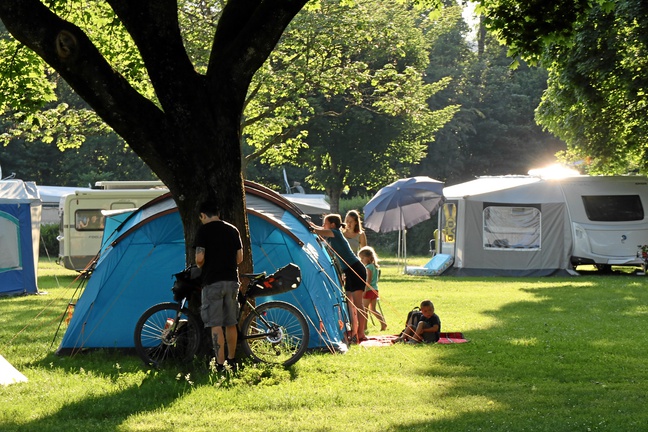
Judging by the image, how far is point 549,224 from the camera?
2548 cm

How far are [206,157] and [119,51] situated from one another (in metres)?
6.22

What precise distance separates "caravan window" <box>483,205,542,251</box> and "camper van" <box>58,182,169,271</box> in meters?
8.60

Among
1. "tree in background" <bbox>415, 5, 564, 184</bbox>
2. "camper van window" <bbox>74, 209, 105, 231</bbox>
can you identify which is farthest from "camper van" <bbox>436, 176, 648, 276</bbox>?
"tree in background" <bbox>415, 5, 564, 184</bbox>

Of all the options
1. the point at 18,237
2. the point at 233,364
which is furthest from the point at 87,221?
the point at 233,364

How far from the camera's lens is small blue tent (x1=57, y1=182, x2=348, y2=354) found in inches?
413

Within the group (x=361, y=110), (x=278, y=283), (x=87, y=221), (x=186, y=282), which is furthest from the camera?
(x=361, y=110)

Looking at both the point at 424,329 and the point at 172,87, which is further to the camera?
the point at 424,329

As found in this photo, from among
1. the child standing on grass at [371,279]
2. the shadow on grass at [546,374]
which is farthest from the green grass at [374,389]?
the child standing on grass at [371,279]

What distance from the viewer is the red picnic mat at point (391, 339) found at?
37.4 feet

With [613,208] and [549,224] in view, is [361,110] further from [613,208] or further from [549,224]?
[613,208]

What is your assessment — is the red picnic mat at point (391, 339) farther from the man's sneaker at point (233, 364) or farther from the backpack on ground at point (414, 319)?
the man's sneaker at point (233, 364)

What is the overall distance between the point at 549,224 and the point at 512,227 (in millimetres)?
955

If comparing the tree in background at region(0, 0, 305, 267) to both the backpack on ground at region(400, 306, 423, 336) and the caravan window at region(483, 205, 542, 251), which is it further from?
the caravan window at region(483, 205, 542, 251)

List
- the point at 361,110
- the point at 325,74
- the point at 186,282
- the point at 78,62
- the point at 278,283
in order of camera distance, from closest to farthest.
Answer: the point at 78,62 → the point at 186,282 → the point at 278,283 → the point at 325,74 → the point at 361,110
